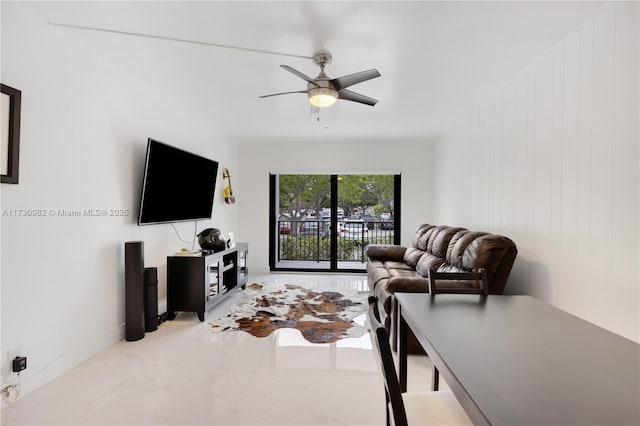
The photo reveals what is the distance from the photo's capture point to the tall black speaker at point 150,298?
2.97 meters

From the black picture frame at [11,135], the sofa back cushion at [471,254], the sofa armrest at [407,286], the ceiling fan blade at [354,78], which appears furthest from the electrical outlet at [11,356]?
the sofa back cushion at [471,254]

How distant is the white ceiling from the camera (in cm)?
197

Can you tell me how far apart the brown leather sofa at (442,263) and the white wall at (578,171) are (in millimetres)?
336

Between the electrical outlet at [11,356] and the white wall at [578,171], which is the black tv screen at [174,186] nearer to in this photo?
the electrical outlet at [11,356]

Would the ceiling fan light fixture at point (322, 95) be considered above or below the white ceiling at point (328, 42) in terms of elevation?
below

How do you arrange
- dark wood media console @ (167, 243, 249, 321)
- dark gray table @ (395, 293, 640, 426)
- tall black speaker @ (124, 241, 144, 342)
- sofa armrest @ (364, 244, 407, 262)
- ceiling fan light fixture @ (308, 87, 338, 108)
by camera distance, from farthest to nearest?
1. sofa armrest @ (364, 244, 407, 262)
2. dark wood media console @ (167, 243, 249, 321)
3. tall black speaker @ (124, 241, 144, 342)
4. ceiling fan light fixture @ (308, 87, 338, 108)
5. dark gray table @ (395, 293, 640, 426)

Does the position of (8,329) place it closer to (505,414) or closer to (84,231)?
(84,231)

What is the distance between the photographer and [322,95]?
2.46 m

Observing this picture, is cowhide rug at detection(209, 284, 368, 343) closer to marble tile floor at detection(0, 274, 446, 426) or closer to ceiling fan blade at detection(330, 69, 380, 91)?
marble tile floor at detection(0, 274, 446, 426)

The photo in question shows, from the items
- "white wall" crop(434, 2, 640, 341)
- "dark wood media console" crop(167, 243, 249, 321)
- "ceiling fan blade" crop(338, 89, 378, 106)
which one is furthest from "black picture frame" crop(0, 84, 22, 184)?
"white wall" crop(434, 2, 640, 341)

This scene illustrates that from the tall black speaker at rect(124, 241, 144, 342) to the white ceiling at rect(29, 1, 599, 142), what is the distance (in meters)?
1.59

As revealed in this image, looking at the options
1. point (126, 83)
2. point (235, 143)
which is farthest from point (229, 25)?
point (235, 143)

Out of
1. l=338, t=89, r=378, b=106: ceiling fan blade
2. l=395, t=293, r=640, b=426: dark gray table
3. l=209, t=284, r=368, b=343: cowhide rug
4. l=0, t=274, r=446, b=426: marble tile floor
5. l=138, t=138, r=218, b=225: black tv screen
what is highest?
l=338, t=89, r=378, b=106: ceiling fan blade

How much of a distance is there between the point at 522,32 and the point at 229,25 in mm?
1980
